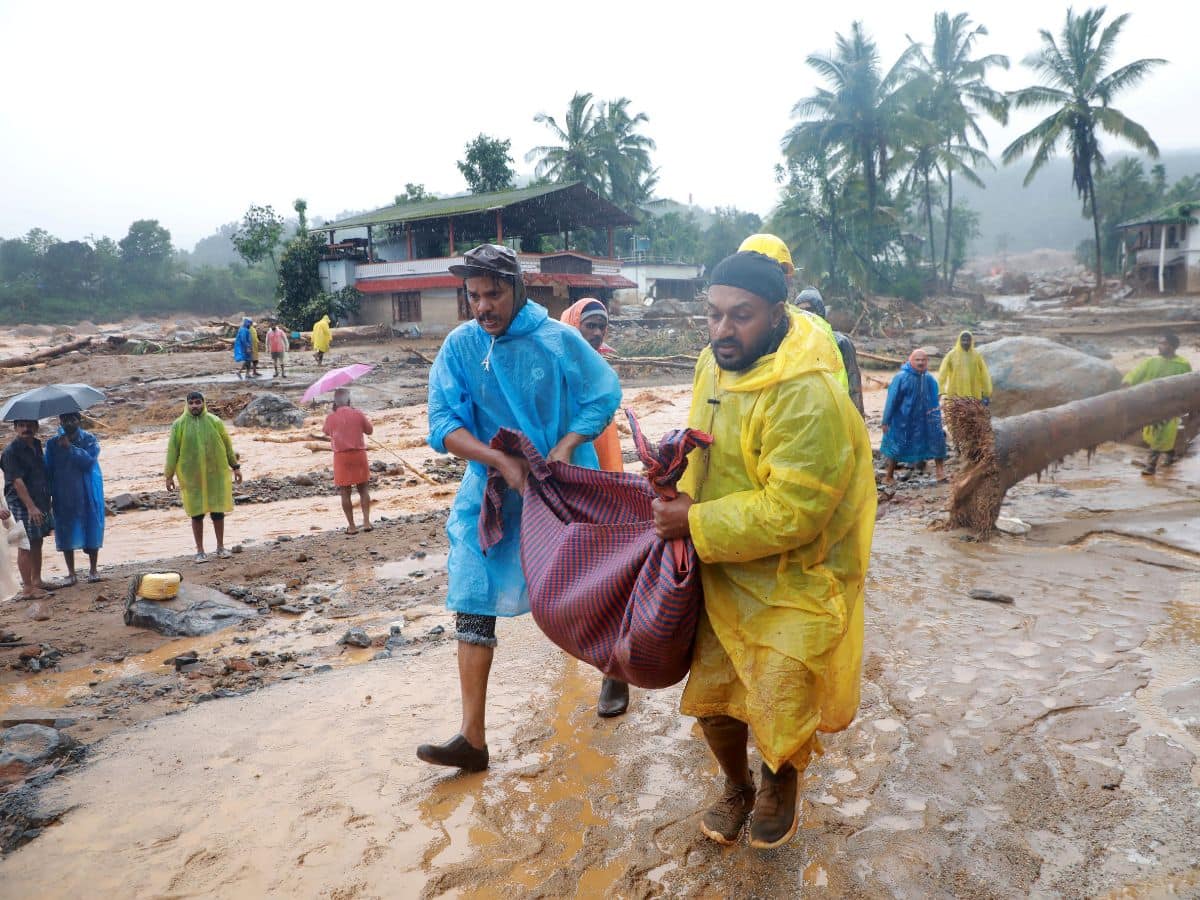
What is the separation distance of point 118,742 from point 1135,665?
4.32m

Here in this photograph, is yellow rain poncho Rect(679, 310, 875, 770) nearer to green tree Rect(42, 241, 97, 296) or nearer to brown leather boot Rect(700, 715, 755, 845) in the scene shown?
brown leather boot Rect(700, 715, 755, 845)

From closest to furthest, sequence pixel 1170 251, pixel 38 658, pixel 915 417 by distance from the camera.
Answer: pixel 38 658 < pixel 915 417 < pixel 1170 251

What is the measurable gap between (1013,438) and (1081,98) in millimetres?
33815

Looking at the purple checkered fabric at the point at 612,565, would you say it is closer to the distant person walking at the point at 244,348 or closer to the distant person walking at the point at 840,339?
the distant person walking at the point at 840,339

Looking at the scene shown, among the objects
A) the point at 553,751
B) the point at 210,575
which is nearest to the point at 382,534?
the point at 210,575

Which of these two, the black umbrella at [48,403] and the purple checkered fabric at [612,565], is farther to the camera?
the black umbrella at [48,403]

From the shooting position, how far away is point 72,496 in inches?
276

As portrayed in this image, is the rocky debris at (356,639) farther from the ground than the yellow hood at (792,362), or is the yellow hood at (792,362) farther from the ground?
the yellow hood at (792,362)

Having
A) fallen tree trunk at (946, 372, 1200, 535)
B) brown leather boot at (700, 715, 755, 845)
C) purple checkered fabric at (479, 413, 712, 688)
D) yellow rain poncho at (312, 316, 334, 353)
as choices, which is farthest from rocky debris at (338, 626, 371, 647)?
yellow rain poncho at (312, 316, 334, 353)

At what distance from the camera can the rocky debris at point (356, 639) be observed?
4.77 metres

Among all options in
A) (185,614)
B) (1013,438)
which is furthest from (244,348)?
(1013,438)

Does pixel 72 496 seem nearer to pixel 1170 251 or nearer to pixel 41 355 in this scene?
pixel 41 355

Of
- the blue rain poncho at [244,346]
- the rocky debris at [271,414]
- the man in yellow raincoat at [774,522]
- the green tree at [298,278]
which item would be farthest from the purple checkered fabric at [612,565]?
the green tree at [298,278]

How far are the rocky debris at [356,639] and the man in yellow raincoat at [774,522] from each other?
285 cm
